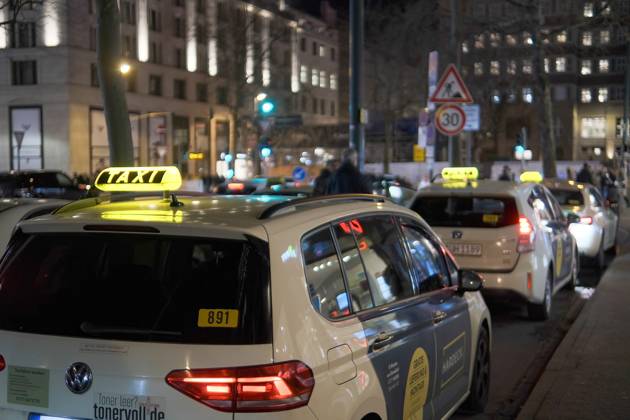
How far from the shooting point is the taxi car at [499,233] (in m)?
9.20

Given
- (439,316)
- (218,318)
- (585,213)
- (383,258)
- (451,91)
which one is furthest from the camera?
(451,91)

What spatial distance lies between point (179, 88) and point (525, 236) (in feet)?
194

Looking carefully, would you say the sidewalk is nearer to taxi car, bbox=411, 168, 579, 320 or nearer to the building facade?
taxi car, bbox=411, 168, 579, 320

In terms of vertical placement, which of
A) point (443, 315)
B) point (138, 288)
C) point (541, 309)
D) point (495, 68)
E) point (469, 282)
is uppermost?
point (495, 68)

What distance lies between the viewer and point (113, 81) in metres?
11.6

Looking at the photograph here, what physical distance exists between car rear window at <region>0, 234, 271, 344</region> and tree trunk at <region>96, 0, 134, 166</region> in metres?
7.84

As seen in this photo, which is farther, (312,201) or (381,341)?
(312,201)

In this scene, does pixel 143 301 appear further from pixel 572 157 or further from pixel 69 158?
pixel 572 157

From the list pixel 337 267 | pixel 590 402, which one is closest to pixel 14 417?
pixel 337 267

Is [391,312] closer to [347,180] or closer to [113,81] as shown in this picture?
[347,180]

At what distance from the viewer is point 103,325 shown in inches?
133

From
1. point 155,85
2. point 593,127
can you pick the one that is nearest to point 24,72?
point 155,85

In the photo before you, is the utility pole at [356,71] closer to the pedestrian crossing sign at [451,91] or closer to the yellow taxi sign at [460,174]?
the pedestrian crossing sign at [451,91]

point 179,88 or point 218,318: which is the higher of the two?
point 179,88
